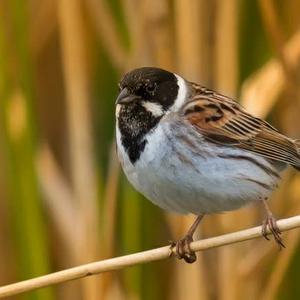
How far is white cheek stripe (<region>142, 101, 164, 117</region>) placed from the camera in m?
2.53

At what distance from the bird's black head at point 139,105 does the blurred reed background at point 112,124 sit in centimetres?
30

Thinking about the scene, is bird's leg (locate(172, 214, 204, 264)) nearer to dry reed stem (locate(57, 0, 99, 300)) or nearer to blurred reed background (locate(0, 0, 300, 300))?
blurred reed background (locate(0, 0, 300, 300))

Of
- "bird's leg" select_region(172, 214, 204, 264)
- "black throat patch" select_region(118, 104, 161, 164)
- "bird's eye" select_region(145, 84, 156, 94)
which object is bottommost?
"bird's leg" select_region(172, 214, 204, 264)

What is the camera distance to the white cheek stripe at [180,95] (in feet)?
8.57

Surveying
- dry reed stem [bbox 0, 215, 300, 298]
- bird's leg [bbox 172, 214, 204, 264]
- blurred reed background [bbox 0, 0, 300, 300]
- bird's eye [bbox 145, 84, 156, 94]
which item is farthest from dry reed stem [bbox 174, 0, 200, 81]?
dry reed stem [bbox 0, 215, 300, 298]

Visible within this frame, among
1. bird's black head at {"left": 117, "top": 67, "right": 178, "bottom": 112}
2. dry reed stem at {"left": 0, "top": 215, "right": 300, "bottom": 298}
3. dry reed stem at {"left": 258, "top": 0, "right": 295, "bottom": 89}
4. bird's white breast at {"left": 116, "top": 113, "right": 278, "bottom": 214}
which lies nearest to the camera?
dry reed stem at {"left": 0, "top": 215, "right": 300, "bottom": 298}

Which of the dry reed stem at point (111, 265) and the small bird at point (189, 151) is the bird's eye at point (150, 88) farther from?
the dry reed stem at point (111, 265)

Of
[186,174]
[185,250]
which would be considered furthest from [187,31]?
[185,250]

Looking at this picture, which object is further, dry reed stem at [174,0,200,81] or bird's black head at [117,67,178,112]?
dry reed stem at [174,0,200,81]

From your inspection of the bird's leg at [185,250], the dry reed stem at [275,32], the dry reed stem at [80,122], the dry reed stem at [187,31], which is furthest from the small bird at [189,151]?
the dry reed stem at [80,122]

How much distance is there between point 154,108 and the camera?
8.36 feet

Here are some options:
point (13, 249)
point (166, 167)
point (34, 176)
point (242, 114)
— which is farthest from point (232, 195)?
point (13, 249)

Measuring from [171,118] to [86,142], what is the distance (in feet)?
1.81

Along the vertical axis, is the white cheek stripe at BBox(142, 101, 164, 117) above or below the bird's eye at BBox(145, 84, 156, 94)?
below
